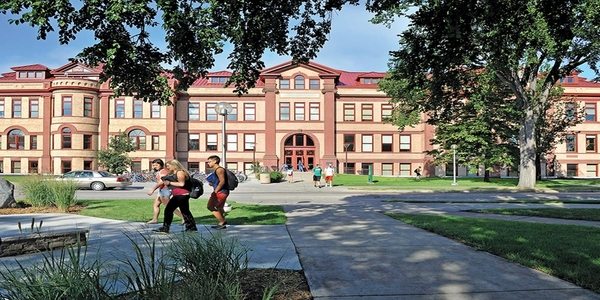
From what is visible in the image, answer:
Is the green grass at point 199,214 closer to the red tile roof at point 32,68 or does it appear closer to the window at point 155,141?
the window at point 155,141

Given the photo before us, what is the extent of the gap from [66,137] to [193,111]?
1456 centimetres

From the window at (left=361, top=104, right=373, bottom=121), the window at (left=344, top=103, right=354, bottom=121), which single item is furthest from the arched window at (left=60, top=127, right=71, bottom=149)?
the window at (left=361, top=104, right=373, bottom=121)

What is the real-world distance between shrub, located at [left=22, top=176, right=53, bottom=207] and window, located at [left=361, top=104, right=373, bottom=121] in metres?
46.4

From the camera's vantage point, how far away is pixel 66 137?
2014 inches

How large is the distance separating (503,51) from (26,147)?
56.5 meters

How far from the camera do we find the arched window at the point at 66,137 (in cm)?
5096

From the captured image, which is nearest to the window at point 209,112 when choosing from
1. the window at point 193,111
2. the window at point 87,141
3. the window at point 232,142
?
the window at point 193,111

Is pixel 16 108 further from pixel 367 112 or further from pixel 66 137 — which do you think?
pixel 367 112

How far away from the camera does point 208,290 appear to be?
331 centimetres

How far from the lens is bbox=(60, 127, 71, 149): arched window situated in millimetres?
50956

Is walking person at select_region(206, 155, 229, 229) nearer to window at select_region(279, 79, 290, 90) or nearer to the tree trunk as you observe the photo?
the tree trunk

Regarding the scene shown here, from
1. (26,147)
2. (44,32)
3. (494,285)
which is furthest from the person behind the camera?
(26,147)

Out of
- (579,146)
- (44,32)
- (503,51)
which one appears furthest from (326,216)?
(579,146)

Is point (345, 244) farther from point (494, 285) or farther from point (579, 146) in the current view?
point (579, 146)
